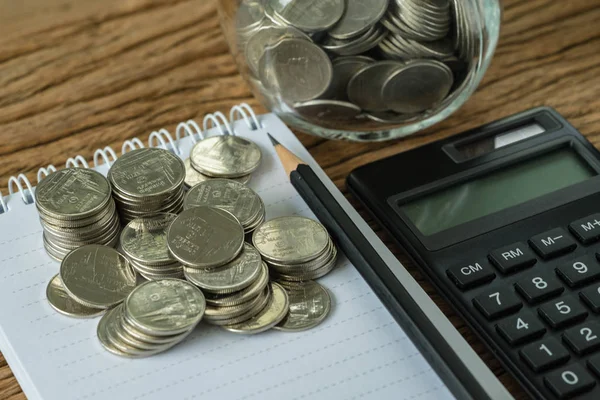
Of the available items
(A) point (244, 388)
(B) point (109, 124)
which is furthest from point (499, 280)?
(B) point (109, 124)

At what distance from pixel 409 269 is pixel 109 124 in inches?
11.1

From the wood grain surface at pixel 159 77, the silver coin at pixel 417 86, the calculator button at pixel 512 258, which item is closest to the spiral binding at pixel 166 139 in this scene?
the wood grain surface at pixel 159 77

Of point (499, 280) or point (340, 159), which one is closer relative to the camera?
point (499, 280)

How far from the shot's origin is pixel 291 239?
0.53 meters

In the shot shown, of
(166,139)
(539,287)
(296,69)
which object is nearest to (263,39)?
(296,69)

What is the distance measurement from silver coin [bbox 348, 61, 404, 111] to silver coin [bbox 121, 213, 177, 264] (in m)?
0.15

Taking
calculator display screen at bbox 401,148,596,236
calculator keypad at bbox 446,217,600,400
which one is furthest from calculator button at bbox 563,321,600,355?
calculator display screen at bbox 401,148,596,236

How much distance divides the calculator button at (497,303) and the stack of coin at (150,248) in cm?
18

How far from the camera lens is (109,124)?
69 centimetres

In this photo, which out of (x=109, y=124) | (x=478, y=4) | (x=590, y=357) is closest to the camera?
(x=590, y=357)

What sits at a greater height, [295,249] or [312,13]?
[312,13]

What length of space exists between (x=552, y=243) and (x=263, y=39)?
9.1 inches

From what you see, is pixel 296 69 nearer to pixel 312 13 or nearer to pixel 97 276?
pixel 312 13

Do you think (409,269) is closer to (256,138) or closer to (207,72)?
(256,138)
